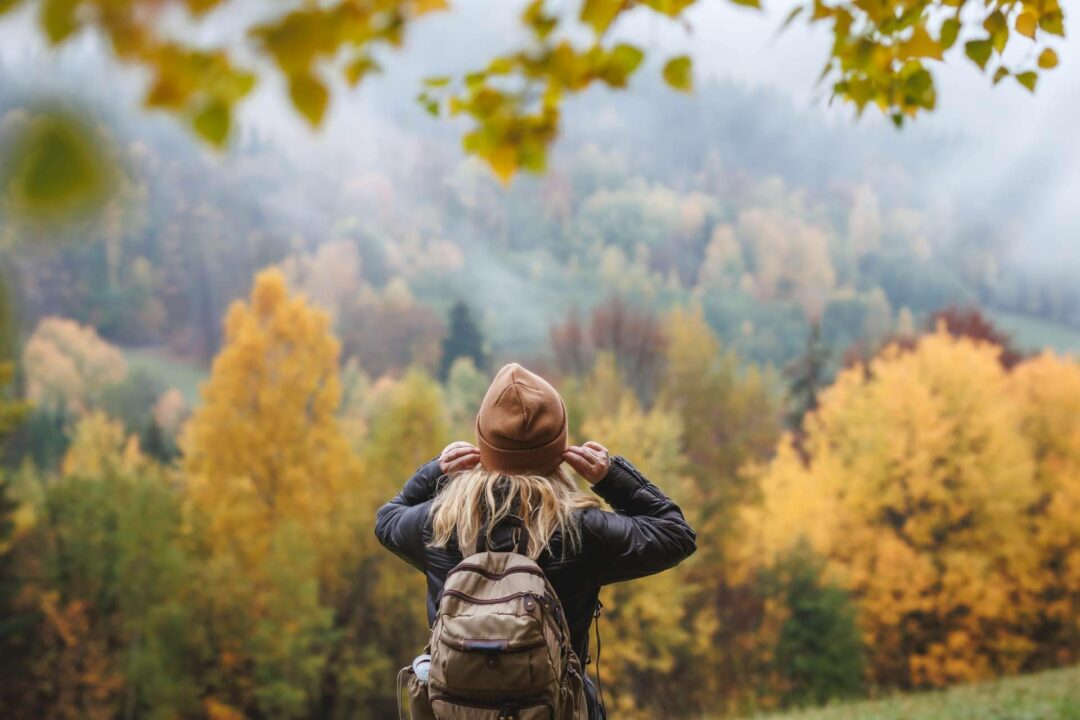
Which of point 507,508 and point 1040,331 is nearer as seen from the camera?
point 507,508

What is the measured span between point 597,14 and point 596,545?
4.54ft

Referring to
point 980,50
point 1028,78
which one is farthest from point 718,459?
point 980,50

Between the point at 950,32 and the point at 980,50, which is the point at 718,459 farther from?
the point at 950,32

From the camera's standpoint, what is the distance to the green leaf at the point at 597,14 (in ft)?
5.93

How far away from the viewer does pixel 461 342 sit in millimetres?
35594

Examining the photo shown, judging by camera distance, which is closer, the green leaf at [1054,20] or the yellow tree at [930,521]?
the green leaf at [1054,20]

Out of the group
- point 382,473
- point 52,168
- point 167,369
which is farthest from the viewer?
point 167,369

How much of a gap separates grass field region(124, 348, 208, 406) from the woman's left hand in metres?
31.4

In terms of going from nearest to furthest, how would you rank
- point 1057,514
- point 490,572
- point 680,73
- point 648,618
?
point 680,73
point 490,572
point 648,618
point 1057,514

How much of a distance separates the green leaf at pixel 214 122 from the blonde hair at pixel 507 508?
55.9 inches

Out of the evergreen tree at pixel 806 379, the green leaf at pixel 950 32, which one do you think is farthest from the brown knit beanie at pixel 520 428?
the evergreen tree at pixel 806 379

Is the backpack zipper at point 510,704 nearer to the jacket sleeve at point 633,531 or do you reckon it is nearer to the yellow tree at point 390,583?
the jacket sleeve at point 633,531

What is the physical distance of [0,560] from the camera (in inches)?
726

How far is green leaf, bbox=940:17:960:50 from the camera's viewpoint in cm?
304
